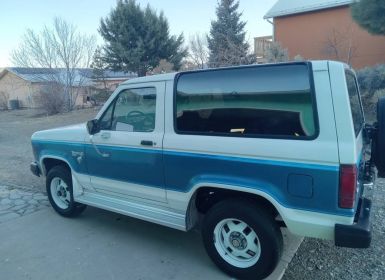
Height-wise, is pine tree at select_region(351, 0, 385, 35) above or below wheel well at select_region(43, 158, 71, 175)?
above

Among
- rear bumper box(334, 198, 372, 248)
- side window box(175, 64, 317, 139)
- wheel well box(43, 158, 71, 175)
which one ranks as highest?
side window box(175, 64, 317, 139)

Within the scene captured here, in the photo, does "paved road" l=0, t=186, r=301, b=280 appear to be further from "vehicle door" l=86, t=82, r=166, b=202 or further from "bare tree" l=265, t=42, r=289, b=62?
"bare tree" l=265, t=42, r=289, b=62

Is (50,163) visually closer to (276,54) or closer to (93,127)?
(93,127)

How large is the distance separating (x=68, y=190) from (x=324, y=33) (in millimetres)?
17213

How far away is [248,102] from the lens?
2.89 m

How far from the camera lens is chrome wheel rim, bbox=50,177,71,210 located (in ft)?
15.3

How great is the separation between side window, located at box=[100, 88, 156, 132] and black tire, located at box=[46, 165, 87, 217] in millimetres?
1109

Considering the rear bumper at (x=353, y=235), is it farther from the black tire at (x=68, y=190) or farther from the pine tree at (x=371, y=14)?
the pine tree at (x=371, y=14)

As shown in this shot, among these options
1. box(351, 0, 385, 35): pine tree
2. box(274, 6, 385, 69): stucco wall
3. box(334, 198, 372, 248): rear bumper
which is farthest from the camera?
box(274, 6, 385, 69): stucco wall

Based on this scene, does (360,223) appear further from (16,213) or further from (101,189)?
(16,213)

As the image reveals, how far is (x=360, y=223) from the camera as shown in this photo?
2.57m

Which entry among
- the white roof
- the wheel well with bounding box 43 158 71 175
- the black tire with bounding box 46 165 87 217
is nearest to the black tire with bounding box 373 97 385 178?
the white roof

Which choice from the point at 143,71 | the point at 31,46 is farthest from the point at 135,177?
the point at 31,46

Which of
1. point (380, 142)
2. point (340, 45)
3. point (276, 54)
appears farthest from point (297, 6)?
point (380, 142)
